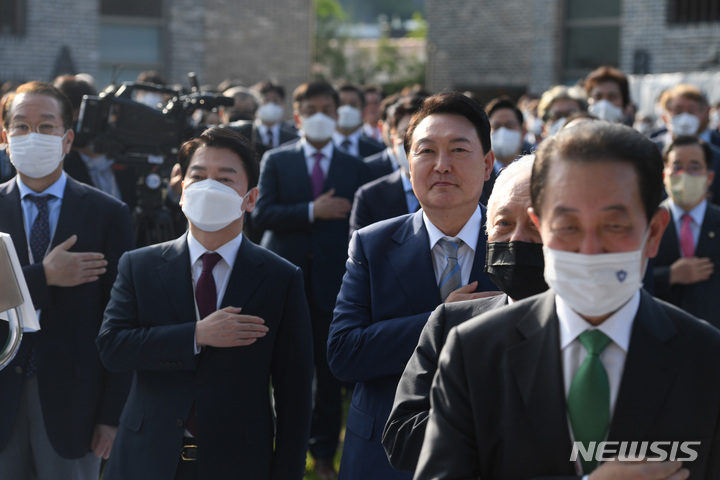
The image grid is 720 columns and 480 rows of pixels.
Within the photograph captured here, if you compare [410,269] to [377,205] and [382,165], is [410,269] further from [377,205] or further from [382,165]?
[382,165]

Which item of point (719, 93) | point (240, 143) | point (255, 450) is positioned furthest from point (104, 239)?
point (719, 93)

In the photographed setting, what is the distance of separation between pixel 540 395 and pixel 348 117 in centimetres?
822

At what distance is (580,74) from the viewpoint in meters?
19.4

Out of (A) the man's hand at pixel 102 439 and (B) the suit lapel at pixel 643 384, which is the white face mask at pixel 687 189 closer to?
(A) the man's hand at pixel 102 439

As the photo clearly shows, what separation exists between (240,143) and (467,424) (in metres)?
1.85

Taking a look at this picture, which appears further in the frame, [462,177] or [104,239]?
[104,239]

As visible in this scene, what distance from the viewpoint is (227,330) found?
3.15m

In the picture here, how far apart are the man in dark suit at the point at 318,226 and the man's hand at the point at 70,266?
6.91 feet

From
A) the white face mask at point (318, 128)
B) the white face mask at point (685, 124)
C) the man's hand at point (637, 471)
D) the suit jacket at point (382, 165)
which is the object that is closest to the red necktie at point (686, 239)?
the suit jacket at point (382, 165)

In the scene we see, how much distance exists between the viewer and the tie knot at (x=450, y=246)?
10.2 ft

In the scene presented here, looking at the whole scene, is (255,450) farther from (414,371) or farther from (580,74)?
(580,74)

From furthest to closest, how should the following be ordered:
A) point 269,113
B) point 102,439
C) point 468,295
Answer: point 269,113 → point 102,439 → point 468,295

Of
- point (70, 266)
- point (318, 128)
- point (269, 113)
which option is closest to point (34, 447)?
point (70, 266)

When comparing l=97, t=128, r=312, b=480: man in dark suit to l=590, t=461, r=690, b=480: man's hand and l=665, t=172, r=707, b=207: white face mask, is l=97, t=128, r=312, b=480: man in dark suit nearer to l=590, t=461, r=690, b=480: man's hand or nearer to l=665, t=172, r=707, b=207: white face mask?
l=590, t=461, r=690, b=480: man's hand
